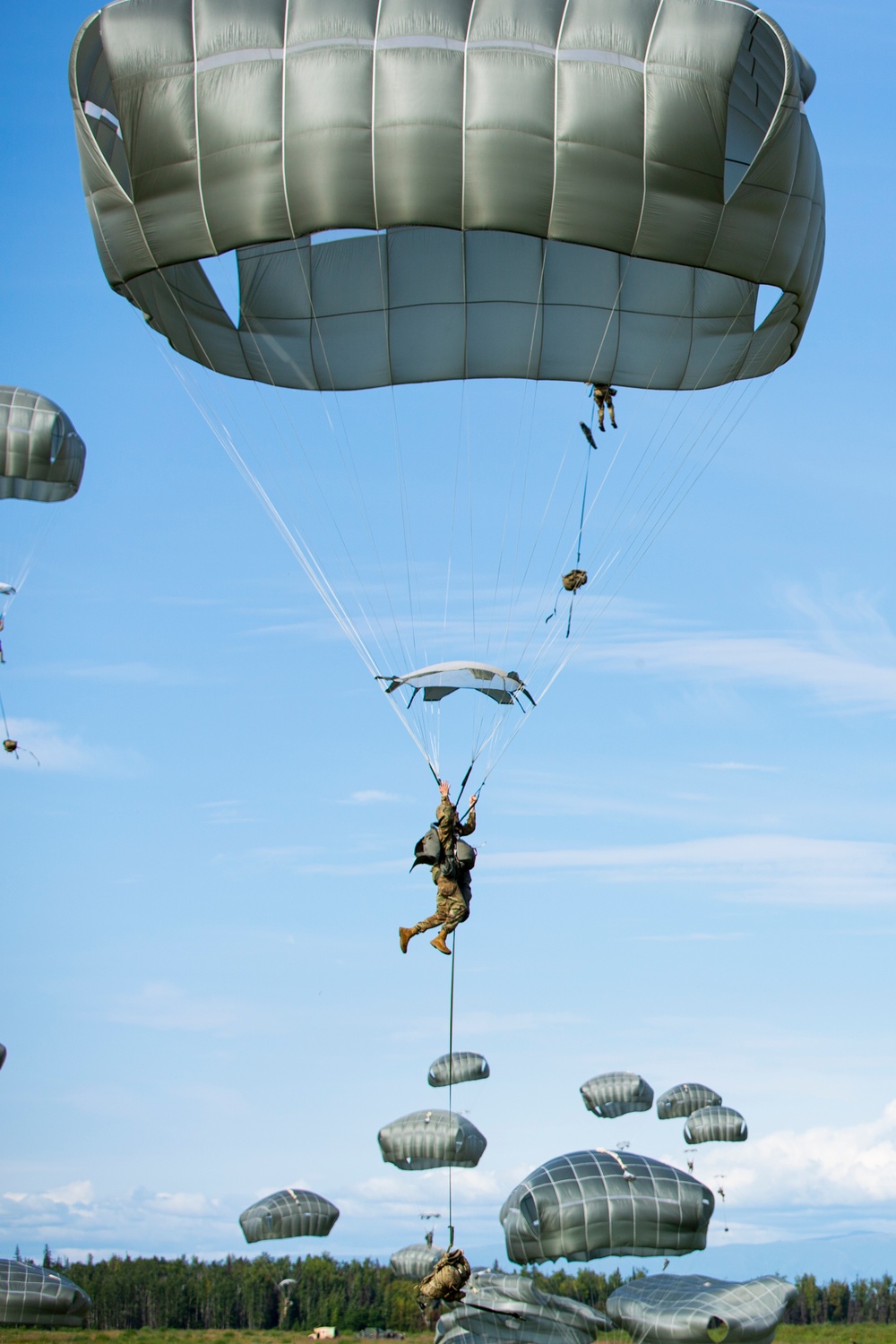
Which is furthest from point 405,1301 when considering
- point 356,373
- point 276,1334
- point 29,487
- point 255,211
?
point 255,211

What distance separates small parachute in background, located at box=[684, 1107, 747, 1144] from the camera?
4338 cm

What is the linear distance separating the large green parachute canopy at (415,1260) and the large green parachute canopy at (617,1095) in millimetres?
6098

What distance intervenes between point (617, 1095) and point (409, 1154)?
728 centimetres

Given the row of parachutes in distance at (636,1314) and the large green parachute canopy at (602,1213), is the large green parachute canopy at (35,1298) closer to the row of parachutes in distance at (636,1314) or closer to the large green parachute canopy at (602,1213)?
the row of parachutes in distance at (636,1314)

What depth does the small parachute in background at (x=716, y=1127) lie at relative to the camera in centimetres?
4338

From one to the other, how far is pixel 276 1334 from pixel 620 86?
48.4 metres

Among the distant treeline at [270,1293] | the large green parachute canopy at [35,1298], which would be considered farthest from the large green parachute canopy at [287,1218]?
the distant treeline at [270,1293]

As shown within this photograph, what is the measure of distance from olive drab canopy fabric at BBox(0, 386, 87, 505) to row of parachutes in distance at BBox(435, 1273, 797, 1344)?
1793 centimetres

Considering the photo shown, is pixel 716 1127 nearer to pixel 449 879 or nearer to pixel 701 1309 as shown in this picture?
pixel 701 1309

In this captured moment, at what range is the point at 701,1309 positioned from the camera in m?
28.7

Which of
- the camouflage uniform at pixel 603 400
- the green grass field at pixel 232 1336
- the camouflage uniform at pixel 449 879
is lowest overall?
the green grass field at pixel 232 1336

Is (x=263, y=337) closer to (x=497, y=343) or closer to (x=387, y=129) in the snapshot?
(x=497, y=343)

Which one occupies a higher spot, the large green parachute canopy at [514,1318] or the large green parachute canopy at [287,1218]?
the large green parachute canopy at [287,1218]

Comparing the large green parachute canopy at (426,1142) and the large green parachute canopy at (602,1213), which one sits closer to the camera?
the large green parachute canopy at (602,1213)
